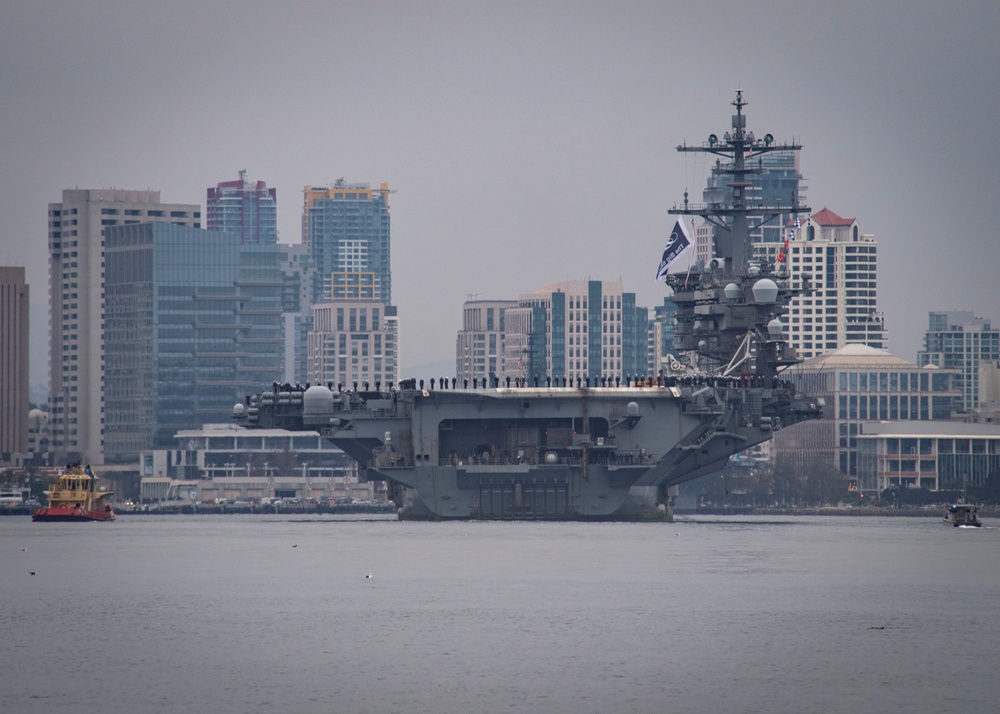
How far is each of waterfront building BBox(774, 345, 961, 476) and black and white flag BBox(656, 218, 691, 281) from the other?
87.7m

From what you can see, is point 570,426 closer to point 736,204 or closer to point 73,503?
point 736,204

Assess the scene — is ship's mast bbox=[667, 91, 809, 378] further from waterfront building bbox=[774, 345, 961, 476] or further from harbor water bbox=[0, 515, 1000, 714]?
waterfront building bbox=[774, 345, 961, 476]

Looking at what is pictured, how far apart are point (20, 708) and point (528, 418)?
158ft

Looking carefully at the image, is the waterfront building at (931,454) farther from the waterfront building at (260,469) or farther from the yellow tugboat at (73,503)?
the yellow tugboat at (73,503)

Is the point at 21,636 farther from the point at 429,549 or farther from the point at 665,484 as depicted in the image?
the point at 665,484

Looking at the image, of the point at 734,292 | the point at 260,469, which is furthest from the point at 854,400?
the point at 734,292

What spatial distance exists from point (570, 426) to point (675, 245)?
11.9 metres

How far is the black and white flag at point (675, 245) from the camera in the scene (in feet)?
286

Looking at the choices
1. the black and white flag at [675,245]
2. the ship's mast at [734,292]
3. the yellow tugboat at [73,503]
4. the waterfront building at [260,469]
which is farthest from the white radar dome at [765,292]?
the waterfront building at [260,469]

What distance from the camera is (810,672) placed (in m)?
36.8

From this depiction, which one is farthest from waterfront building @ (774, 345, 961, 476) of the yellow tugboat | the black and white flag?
the black and white flag

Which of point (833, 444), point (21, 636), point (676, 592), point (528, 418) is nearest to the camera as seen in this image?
point (21, 636)

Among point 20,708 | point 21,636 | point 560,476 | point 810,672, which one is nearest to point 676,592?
point 810,672

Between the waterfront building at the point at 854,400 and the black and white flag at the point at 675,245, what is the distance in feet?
288
